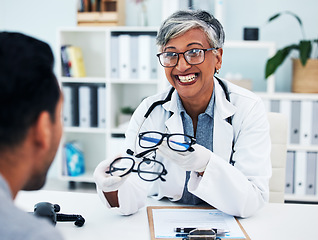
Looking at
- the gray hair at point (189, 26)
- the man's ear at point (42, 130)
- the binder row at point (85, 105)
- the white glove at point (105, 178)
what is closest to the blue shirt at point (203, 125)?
the gray hair at point (189, 26)

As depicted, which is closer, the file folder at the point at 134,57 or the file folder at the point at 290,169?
the file folder at the point at 290,169

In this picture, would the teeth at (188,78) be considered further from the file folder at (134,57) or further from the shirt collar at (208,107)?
the file folder at (134,57)

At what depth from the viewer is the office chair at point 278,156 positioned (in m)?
1.56

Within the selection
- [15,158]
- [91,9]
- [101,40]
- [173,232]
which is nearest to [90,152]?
[101,40]

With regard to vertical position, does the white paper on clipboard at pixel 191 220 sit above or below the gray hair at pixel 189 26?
below

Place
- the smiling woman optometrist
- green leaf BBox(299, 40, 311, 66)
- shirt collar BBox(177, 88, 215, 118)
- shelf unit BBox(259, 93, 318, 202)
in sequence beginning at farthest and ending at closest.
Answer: shelf unit BBox(259, 93, 318, 202), green leaf BBox(299, 40, 311, 66), shirt collar BBox(177, 88, 215, 118), the smiling woman optometrist

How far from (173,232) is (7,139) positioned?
1.95 ft

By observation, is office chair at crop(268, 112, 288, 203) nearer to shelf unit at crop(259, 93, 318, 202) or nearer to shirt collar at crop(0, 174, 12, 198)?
shirt collar at crop(0, 174, 12, 198)

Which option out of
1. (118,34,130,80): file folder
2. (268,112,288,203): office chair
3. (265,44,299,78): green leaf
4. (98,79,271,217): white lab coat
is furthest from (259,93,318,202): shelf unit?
(98,79,271,217): white lab coat

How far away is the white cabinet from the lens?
321 cm

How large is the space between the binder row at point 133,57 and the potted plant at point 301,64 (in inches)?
35.8

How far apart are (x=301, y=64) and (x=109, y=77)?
1510mm

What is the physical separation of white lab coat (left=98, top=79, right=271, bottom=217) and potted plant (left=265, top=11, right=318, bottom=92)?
1.47 meters

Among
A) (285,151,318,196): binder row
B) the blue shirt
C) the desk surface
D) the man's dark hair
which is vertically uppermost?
the man's dark hair
